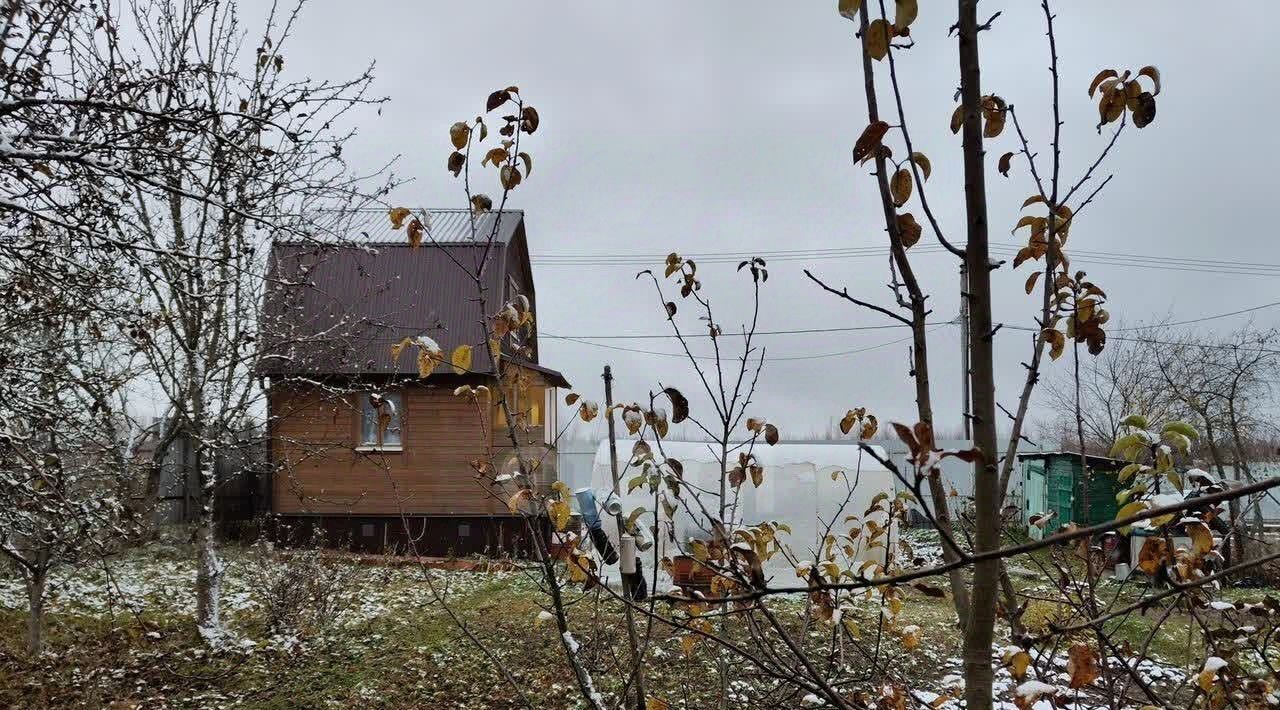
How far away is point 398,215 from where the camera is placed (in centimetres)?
258

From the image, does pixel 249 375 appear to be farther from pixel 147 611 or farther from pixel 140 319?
pixel 140 319

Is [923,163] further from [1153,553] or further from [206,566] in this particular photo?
[206,566]

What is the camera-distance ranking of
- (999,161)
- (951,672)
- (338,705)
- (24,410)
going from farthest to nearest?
1. (951,672)
2. (338,705)
3. (24,410)
4. (999,161)

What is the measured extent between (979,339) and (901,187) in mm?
249

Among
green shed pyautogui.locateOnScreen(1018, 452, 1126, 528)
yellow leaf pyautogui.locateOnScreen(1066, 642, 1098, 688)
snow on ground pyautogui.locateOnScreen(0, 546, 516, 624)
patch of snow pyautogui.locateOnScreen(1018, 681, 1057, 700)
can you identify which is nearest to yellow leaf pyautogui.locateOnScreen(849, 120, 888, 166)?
patch of snow pyautogui.locateOnScreen(1018, 681, 1057, 700)

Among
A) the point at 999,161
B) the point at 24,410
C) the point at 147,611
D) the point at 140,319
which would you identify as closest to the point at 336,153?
the point at 140,319

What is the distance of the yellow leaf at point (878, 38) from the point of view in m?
1.14

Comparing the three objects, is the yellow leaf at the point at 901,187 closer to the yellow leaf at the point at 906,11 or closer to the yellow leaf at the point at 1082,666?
the yellow leaf at the point at 906,11

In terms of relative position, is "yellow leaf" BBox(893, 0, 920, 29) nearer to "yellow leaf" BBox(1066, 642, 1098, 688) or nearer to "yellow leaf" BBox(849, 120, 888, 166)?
"yellow leaf" BBox(849, 120, 888, 166)

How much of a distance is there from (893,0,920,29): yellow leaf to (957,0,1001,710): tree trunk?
0.28ft

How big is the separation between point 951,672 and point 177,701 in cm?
605

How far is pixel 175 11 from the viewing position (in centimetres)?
791

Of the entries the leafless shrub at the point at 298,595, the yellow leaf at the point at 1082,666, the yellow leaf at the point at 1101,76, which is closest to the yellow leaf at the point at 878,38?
the yellow leaf at the point at 1101,76

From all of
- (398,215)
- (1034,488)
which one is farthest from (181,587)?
(1034,488)
